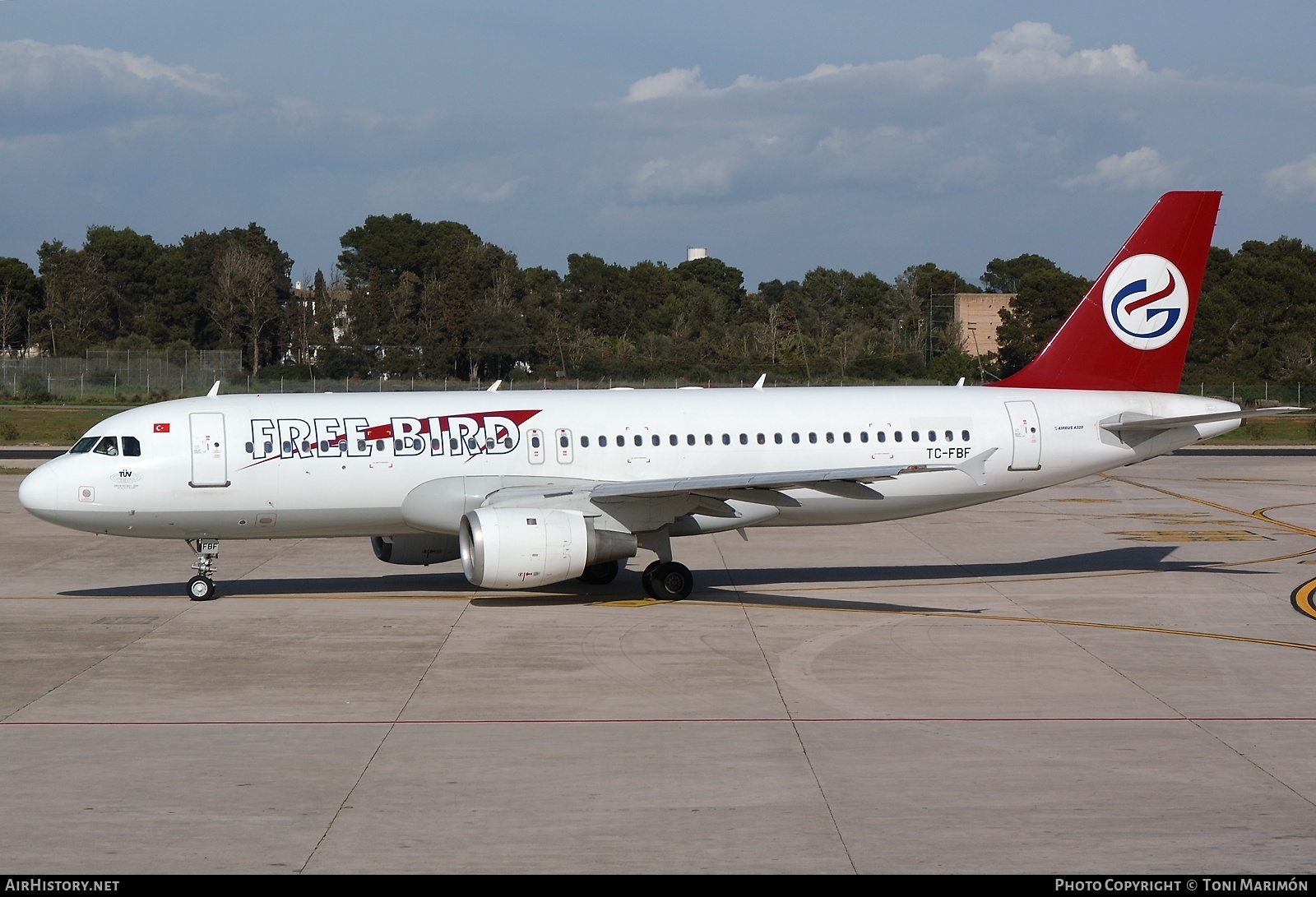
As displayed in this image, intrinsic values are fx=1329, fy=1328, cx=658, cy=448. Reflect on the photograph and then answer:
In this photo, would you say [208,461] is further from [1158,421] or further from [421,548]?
[1158,421]

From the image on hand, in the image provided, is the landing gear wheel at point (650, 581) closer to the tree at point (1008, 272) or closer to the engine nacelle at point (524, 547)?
the engine nacelle at point (524, 547)

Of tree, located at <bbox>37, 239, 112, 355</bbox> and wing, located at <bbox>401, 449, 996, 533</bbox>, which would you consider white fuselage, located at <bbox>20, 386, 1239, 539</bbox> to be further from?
tree, located at <bbox>37, 239, 112, 355</bbox>

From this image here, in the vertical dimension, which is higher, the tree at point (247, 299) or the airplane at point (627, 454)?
the tree at point (247, 299)

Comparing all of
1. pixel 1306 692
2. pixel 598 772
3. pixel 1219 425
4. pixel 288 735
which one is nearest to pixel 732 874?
pixel 598 772

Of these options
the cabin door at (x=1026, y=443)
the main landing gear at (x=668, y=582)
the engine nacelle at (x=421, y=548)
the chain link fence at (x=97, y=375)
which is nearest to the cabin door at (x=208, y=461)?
the engine nacelle at (x=421, y=548)

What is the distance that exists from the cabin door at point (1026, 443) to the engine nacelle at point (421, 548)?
1108 centimetres

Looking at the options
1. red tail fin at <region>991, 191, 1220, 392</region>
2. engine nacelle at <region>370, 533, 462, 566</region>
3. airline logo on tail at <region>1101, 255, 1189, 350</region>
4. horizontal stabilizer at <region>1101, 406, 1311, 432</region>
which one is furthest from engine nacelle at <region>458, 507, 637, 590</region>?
airline logo on tail at <region>1101, 255, 1189, 350</region>

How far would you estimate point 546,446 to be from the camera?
24.8 m

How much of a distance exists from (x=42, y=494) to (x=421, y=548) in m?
6.69

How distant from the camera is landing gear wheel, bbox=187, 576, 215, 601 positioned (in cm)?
2439

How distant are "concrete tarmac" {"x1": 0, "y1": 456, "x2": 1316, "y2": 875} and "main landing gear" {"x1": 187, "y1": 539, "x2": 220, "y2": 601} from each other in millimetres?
307

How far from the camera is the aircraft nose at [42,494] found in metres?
23.2

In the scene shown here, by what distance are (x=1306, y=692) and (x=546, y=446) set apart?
13.3 metres

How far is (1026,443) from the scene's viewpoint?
26250mm
